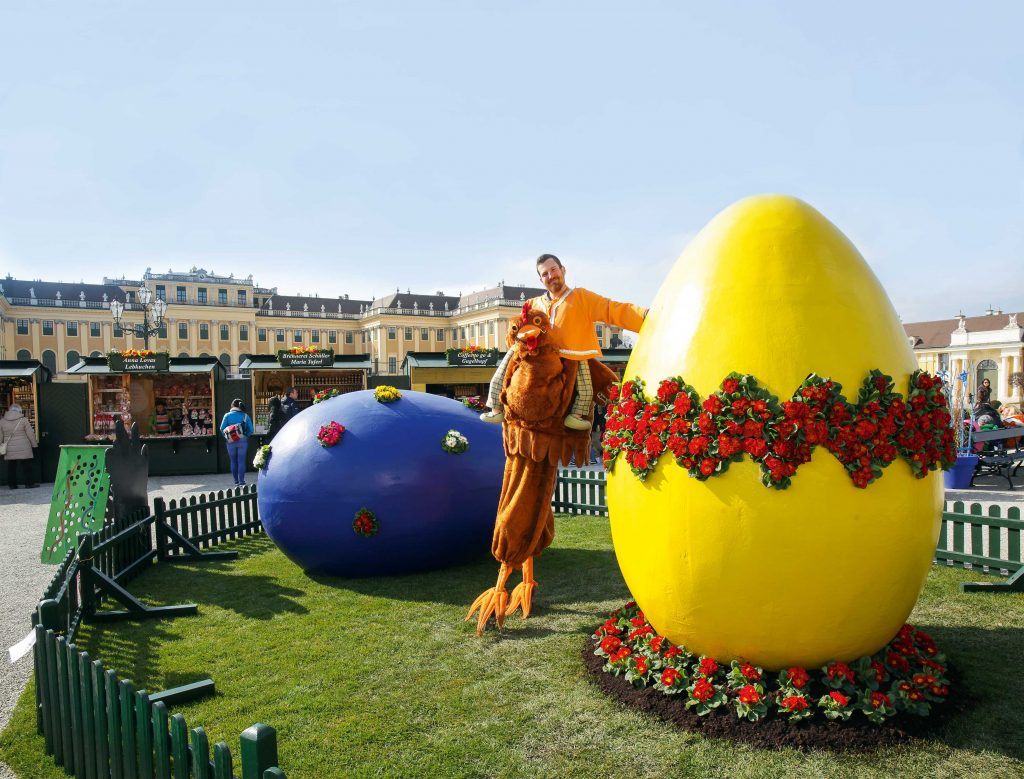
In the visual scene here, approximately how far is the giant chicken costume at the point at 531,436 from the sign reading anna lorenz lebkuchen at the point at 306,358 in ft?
53.4

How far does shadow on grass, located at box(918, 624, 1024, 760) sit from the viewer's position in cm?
417

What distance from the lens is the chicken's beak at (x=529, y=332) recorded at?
19.1 feet

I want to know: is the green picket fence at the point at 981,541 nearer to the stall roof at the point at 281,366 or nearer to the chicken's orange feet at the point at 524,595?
the chicken's orange feet at the point at 524,595

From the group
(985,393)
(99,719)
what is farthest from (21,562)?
(985,393)

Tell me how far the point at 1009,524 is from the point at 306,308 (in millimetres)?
118412

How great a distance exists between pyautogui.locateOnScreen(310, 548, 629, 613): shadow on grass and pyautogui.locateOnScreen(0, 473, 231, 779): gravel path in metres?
3.17

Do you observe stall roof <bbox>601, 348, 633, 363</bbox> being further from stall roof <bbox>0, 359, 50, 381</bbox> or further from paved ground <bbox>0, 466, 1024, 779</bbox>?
stall roof <bbox>0, 359, 50, 381</bbox>

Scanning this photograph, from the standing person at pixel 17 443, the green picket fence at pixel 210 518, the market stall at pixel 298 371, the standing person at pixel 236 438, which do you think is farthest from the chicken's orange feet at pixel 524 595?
the standing person at pixel 17 443

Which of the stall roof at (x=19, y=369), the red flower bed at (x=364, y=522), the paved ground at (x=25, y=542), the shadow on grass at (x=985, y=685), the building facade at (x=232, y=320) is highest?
the building facade at (x=232, y=320)

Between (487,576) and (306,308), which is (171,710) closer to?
(487,576)

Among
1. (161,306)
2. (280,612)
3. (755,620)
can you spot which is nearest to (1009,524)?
(755,620)

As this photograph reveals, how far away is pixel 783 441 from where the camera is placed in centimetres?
411

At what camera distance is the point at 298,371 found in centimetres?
2222

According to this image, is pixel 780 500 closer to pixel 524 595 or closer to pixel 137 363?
pixel 524 595
